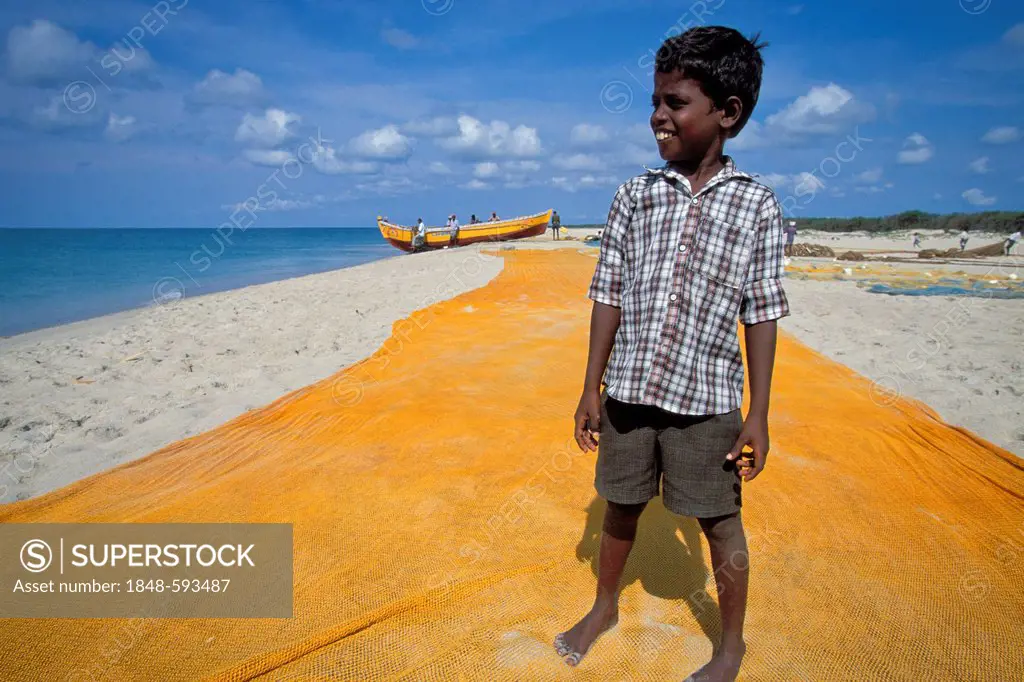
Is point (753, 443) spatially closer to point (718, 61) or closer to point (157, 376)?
point (718, 61)

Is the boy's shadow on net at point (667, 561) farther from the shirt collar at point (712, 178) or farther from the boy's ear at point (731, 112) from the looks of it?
the boy's ear at point (731, 112)

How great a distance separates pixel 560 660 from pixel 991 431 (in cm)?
374

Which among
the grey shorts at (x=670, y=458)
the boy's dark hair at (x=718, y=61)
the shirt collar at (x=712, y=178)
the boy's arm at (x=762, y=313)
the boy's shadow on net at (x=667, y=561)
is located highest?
the boy's dark hair at (x=718, y=61)

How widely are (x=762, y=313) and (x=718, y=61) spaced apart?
2.39ft

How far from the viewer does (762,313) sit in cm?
162

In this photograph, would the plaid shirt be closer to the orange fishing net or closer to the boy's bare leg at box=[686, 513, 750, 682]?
the boy's bare leg at box=[686, 513, 750, 682]

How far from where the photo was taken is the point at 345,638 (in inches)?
74.9

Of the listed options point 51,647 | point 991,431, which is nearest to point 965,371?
point 991,431

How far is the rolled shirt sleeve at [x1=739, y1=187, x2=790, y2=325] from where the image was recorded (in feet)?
5.26

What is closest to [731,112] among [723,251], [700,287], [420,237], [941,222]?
[723,251]

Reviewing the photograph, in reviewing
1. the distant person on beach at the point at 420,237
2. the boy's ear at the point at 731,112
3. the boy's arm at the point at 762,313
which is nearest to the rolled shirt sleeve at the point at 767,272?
the boy's arm at the point at 762,313

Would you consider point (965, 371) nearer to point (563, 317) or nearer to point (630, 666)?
point (563, 317)

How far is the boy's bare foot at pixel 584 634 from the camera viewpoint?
72.7 inches

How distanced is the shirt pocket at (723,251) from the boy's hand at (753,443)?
0.40 metres
